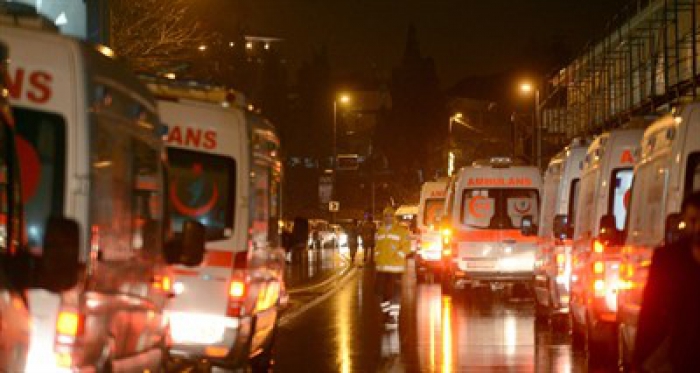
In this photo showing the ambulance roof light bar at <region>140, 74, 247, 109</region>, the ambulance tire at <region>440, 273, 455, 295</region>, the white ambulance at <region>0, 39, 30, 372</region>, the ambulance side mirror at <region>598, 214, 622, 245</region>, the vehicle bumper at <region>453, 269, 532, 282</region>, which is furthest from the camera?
the ambulance tire at <region>440, 273, 455, 295</region>

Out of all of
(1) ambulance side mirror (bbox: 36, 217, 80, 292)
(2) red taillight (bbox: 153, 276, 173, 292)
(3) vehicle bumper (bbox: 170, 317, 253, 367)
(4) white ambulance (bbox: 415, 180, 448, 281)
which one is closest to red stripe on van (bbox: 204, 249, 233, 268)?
(3) vehicle bumper (bbox: 170, 317, 253, 367)

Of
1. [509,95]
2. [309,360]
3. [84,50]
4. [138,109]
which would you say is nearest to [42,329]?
[84,50]

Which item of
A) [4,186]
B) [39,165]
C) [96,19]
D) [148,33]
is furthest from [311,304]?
[4,186]

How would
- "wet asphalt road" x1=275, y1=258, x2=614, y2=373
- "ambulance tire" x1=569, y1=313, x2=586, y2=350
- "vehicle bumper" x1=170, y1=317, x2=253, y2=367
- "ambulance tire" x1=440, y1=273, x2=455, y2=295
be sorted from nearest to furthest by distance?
"vehicle bumper" x1=170, y1=317, x2=253, y2=367 → "wet asphalt road" x1=275, y1=258, x2=614, y2=373 → "ambulance tire" x1=569, y1=313, x2=586, y2=350 → "ambulance tire" x1=440, y1=273, x2=455, y2=295

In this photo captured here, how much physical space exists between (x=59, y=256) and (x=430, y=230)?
33279mm

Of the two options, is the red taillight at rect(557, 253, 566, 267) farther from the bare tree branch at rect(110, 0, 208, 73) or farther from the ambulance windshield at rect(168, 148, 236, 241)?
the bare tree branch at rect(110, 0, 208, 73)

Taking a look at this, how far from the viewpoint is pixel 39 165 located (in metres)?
7.44

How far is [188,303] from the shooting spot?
1257 centimetres

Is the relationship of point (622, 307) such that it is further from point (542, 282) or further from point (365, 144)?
point (365, 144)

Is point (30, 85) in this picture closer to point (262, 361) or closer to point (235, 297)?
point (235, 297)

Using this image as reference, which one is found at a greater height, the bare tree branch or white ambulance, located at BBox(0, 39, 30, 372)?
the bare tree branch

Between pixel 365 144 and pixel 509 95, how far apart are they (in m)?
23.5

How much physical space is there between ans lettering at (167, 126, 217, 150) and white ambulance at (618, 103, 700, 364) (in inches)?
150

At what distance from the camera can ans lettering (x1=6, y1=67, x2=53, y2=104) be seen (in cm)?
742
